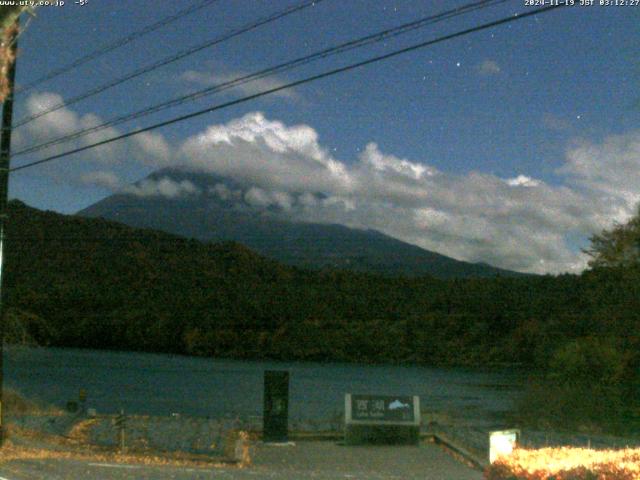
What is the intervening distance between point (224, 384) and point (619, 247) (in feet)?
148

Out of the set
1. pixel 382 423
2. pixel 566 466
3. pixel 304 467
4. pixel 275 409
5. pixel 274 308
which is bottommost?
pixel 304 467

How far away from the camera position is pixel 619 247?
1831 cm

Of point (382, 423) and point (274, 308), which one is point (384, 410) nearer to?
point (382, 423)

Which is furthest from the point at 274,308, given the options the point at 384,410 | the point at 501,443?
the point at 501,443

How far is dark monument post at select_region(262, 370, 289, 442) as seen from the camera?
869 inches

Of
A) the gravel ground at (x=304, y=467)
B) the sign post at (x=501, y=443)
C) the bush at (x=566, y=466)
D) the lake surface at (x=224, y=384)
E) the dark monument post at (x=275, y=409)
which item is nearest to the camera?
the bush at (x=566, y=466)

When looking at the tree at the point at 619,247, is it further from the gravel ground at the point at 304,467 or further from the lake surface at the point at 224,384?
the lake surface at the point at 224,384

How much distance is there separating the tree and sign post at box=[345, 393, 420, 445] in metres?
6.26

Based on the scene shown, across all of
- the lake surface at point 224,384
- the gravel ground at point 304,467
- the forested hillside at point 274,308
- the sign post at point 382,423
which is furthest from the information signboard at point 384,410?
the forested hillside at point 274,308

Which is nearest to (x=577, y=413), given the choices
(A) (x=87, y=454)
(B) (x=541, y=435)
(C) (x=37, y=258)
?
(B) (x=541, y=435)

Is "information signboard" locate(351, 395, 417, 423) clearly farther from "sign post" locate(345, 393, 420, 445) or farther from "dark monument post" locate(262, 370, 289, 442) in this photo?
"dark monument post" locate(262, 370, 289, 442)

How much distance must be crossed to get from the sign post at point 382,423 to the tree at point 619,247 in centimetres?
626

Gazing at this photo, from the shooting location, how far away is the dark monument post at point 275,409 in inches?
869

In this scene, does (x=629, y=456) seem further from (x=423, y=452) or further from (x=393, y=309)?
(x=393, y=309)
